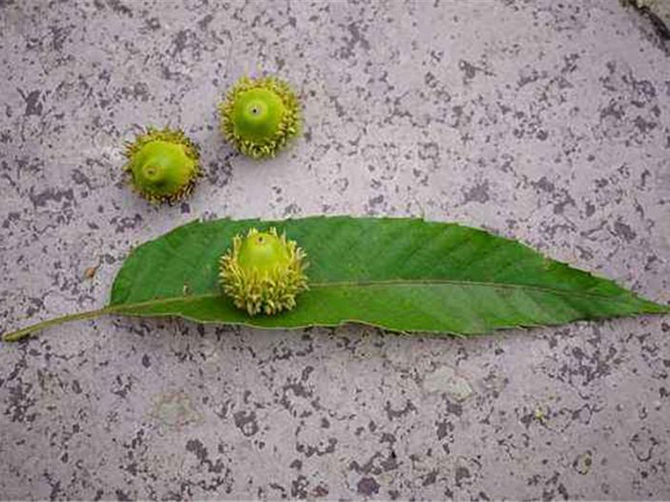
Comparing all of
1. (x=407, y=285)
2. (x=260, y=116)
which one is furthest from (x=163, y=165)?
(x=407, y=285)

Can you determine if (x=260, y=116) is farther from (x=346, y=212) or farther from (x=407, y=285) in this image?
(x=407, y=285)

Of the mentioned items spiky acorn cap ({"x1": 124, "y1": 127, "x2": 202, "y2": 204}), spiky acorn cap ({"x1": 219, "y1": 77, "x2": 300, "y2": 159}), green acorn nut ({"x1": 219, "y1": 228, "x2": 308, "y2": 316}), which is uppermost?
spiky acorn cap ({"x1": 219, "y1": 77, "x2": 300, "y2": 159})

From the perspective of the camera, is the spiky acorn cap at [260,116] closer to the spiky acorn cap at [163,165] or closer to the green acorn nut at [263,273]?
the spiky acorn cap at [163,165]

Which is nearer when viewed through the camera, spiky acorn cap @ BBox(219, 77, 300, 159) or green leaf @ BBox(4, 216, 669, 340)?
green leaf @ BBox(4, 216, 669, 340)

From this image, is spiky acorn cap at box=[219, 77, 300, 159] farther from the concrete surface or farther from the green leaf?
the green leaf

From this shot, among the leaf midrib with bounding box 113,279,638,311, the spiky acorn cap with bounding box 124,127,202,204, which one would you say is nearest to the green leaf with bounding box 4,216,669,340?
the leaf midrib with bounding box 113,279,638,311

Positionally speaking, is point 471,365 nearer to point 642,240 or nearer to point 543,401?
point 543,401

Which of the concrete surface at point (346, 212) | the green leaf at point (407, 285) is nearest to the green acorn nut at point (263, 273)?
the green leaf at point (407, 285)
